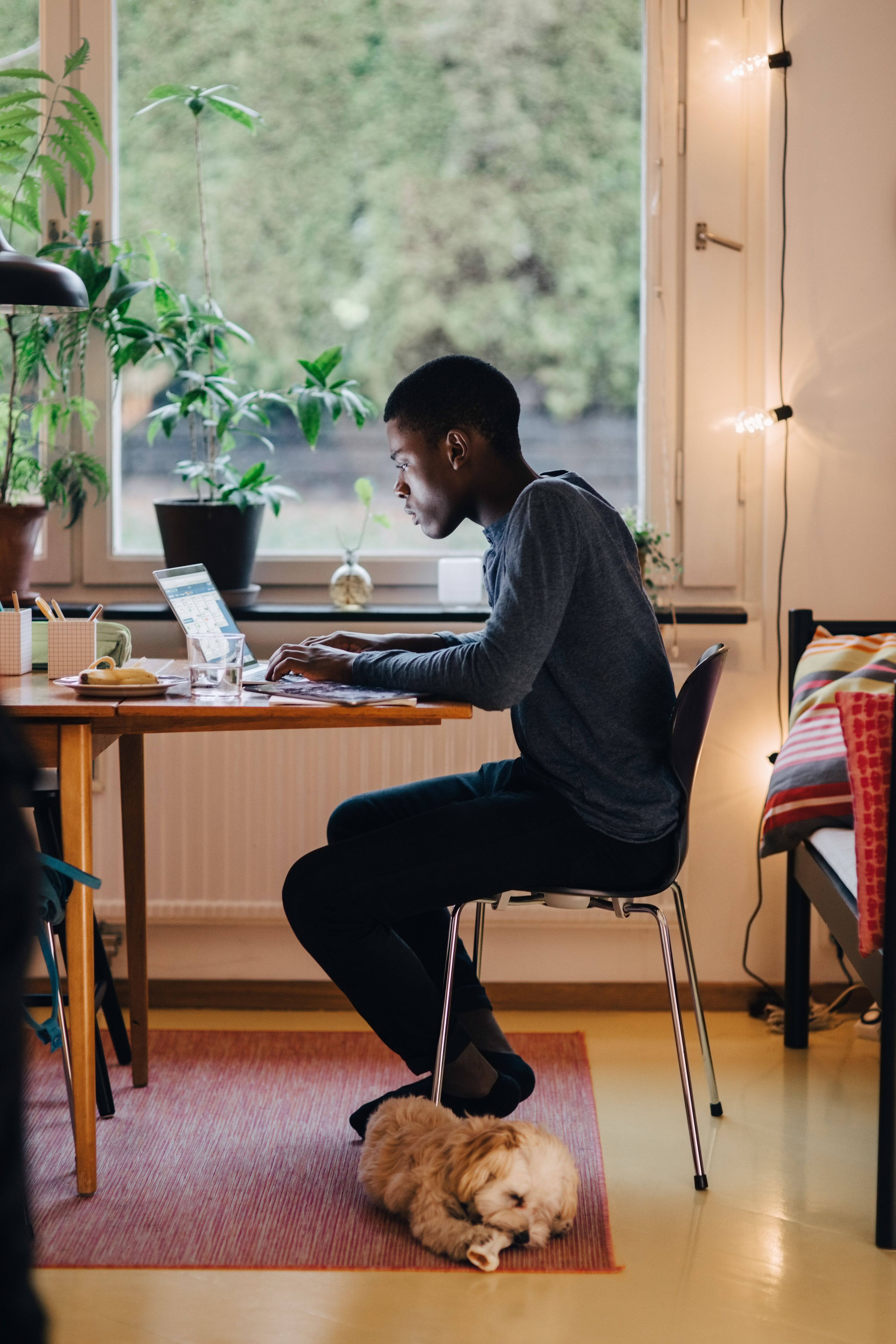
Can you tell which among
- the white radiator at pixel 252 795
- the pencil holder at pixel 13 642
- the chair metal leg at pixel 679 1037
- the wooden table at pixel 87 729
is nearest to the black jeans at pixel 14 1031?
the wooden table at pixel 87 729

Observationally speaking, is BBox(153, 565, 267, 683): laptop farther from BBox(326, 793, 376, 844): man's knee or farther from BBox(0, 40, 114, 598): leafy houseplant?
BBox(0, 40, 114, 598): leafy houseplant

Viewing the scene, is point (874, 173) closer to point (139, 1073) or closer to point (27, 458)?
point (27, 458)

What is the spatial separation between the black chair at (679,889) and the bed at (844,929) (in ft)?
0.91

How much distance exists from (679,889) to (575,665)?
1.41 feet

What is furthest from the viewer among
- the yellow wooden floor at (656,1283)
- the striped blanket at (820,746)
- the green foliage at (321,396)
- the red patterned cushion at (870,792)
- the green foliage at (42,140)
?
the green foliage at (321,396)

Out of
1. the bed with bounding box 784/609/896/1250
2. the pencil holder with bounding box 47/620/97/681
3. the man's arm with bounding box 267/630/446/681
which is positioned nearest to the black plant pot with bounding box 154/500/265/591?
the pencil holder with bounding box 47/620/97/681

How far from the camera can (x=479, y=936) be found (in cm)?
229

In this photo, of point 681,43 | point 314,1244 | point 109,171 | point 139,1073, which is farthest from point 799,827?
point 109,171

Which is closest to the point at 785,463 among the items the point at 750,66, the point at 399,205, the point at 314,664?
the point at 750,66

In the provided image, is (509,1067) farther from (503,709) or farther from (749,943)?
(749,943)

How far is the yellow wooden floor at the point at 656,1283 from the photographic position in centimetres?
160

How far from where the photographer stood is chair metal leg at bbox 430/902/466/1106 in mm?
1867

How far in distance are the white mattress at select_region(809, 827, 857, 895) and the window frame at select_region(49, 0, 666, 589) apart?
2.58ft

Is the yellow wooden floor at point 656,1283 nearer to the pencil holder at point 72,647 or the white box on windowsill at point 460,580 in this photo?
the pencil holder at point 72,647
